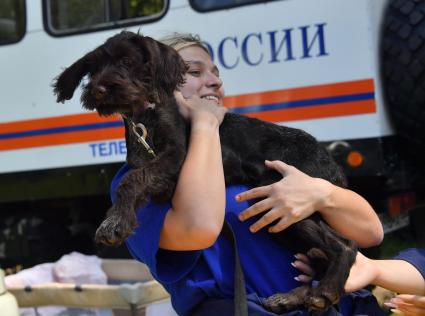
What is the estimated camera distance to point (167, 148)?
206 centimetres

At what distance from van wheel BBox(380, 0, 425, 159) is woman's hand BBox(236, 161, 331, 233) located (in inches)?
88.4

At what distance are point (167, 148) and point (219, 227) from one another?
0.38 metres

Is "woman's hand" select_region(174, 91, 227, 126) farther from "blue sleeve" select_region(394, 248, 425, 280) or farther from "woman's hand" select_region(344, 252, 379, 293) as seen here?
"blue sleeve" select_region(394, 248, 425, 280)

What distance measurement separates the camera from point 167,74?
2.06 meters

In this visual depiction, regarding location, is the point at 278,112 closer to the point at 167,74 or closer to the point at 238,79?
the point at 238,79

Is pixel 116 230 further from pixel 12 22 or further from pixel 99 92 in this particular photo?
pixel 12 22

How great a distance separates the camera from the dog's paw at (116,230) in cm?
185

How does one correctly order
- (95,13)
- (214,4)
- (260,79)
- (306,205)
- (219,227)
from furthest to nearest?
(95,13) < (214,4) < (260,79) < (306,205) < (219,227)

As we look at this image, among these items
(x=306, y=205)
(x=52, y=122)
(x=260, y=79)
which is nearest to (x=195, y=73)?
(x=306, y=205)

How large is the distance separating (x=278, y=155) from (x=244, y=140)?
0.12 metres

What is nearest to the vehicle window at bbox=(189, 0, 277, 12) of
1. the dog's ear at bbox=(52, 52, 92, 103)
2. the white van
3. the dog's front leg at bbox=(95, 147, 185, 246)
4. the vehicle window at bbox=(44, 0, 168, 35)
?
the white van

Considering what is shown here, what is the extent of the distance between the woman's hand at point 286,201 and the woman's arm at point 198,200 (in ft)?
0.35

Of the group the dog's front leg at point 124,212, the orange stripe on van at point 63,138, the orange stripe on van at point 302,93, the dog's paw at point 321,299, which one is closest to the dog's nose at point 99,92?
the dog's front leg at point 124,212

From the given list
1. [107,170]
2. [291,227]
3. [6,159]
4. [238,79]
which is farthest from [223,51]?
[291,227]
